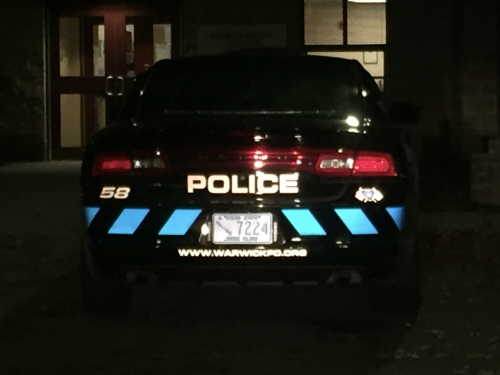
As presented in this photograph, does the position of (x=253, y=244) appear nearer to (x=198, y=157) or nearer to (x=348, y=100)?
(x=198, y=157)

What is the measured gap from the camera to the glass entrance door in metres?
18.0

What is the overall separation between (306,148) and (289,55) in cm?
145

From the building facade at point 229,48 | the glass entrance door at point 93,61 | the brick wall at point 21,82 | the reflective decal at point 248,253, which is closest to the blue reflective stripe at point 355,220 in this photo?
the reflective decal at point 248,253

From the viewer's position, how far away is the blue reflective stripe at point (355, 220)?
18.2 feet

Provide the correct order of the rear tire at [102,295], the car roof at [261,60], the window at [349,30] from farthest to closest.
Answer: the window at [349,30] → the car roof at [261,60] → the rear tire at [102,295]

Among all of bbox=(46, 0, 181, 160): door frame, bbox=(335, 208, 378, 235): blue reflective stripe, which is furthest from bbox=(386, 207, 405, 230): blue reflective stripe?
bbox=(46, 0, 181, 160): door frame

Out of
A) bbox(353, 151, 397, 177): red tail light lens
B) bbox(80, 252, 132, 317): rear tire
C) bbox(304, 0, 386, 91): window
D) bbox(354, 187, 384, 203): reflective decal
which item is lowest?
bbox(80, 252, 132, 317): rear tire

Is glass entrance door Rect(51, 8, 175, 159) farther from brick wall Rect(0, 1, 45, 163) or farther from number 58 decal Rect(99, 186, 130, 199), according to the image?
number 58 decal Rect(99, 186, 130, 199)

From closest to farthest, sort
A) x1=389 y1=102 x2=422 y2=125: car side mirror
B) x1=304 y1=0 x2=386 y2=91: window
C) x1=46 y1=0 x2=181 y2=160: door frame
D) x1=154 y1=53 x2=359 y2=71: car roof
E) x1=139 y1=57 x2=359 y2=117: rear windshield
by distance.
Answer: x1=139 y1=57 x2=359 y2=117: rear windshield < x1=154 y1=53 x2=359 y2=71: car roof < x1=389 y1=102 x2=422 y2=125: car side mirror < x1=304 y1=0 x2=386 y2=91: window < x1=46 y1=0 x2=181 y2=160: door frame

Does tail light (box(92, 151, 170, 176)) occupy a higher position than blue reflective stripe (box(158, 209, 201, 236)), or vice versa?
tail light (box(92, 151, 170, 176))

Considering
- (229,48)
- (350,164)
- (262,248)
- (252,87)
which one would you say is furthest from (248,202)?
(229,48)

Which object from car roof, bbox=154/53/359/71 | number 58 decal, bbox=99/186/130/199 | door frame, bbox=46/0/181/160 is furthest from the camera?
door frame, bbox=46/0/181/160

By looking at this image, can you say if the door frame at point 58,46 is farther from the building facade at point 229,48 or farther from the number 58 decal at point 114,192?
the number 58 decal at point 114,192

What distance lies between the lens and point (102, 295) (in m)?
6.14
